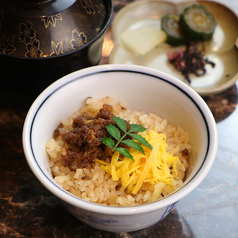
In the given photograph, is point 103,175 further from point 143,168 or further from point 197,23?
point 197,23

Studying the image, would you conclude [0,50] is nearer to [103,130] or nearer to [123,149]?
[103,130]

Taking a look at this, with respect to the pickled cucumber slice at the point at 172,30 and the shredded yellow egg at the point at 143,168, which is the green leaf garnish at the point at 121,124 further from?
the pickled cucumber slice at the point at 172,30

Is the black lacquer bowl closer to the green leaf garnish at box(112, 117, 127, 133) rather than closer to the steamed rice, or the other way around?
the steamed rice


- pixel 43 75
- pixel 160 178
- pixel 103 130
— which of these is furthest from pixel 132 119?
pixel 43 75

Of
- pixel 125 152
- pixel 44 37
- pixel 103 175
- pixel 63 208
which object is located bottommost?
pixel 63 208

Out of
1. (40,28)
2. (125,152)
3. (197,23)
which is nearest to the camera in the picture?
(125,152)

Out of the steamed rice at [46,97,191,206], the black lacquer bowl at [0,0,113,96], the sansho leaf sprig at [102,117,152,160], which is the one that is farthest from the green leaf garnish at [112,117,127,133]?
the black lacquer bowl at [0,0,113,96]

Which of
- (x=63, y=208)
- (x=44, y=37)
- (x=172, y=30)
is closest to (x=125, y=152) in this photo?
(x=63, y=208)

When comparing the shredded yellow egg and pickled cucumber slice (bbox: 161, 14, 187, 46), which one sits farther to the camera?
pickled cucumber slice (bbox: 161, 14, 187, 46)
